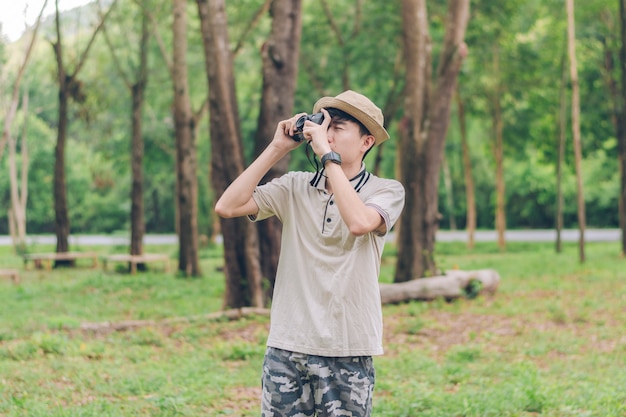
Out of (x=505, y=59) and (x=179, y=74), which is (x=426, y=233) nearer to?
(x=179, y=74)

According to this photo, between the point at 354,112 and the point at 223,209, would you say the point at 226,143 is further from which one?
the point at 354,112

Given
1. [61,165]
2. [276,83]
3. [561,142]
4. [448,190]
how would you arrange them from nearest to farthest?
[276,83] → [61,165] → [561,142] → [448,190]

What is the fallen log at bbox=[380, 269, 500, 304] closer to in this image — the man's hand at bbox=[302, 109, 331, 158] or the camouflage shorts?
the camouflage shorts

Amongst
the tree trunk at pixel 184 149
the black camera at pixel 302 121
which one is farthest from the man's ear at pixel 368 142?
the tree trunk at pixel 184 149

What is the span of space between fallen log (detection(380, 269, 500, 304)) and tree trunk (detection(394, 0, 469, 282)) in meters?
0.61

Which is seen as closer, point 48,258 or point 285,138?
point 285,138

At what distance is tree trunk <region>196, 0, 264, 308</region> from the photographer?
10312 mm

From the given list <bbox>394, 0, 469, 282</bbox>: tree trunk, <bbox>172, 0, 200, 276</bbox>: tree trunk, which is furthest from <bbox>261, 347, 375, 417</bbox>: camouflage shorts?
<bbox>172, 0, 200, 276</bbox>: tree trunk

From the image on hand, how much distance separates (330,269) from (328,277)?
0.04 meters

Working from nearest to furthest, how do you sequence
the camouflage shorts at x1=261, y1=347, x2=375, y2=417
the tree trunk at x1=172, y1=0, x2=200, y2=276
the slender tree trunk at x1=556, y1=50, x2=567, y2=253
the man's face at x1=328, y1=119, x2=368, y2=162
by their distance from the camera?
the camouflage shorts at x1=261, y1=347, x2=375, y2=417 < the man's face at x1=328, y1=119, x2=368, y2=162 < the tree trunk at x1=172, y1=0, x2=200, y2=276 < the slender tree trunk at x1=556, y1=50, x2=567, y2=253

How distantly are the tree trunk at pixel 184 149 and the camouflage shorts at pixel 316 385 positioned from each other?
13619mm

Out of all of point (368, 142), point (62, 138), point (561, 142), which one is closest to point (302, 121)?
point (368, 142)

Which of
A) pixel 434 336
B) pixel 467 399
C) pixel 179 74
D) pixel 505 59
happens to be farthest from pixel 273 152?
pixel 505 59

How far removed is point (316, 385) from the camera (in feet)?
10.4
